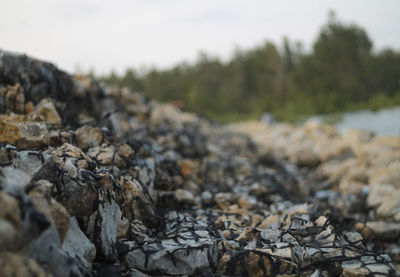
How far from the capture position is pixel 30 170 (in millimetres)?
1669

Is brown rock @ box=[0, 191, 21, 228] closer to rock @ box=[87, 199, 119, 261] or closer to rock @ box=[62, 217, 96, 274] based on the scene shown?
rock @ box=[62, 217, 96, 274]

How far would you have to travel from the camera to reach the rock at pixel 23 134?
78.1 inches

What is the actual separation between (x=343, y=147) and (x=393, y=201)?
2896 millimetres

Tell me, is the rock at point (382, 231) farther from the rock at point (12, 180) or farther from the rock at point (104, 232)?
the rock at point (12, 180)

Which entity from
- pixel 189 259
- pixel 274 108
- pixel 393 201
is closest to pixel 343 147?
pixel 393 201

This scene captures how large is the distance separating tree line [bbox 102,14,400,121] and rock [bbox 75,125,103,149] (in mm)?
11174

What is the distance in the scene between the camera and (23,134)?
2.01m

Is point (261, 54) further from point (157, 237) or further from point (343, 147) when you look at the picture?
point (157, 237)

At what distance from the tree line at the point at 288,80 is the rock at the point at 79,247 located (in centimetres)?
1187

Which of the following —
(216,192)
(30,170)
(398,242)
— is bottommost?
(398,242)

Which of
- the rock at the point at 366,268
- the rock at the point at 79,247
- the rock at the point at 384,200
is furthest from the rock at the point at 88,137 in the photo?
the rock at the point at 384,200

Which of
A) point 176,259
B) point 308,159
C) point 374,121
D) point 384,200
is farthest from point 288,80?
point 176,259

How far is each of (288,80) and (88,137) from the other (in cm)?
2378

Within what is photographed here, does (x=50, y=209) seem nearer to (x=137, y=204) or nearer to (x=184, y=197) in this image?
(x=137, y=204)
